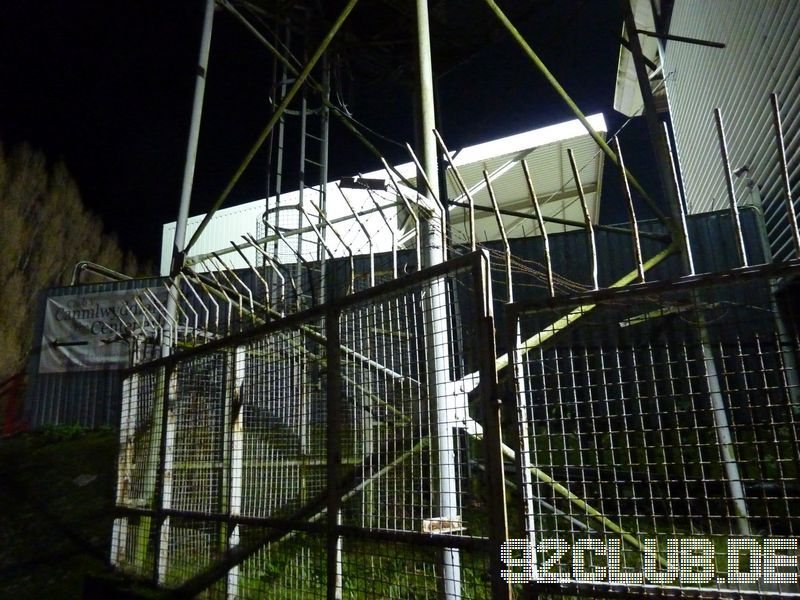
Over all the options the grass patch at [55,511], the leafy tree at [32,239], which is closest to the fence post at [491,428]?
the grass patch at [55,511]

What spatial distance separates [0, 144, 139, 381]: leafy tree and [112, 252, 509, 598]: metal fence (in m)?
14.2

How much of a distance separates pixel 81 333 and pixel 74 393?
139 cm

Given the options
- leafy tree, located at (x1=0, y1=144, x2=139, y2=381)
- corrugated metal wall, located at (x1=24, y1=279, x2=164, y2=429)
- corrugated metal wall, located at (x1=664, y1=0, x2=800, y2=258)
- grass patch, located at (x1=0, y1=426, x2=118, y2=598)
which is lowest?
grass patch, located at (x1=0, y1=426, x2=118, y2=598)

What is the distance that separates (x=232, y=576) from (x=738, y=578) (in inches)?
124

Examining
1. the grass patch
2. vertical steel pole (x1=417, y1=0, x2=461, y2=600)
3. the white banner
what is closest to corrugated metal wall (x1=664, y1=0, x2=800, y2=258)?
vertical steel pole (x1=417, y1=0, x2=461, y2=600)

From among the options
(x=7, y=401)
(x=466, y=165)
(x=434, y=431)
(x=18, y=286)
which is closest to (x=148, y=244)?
(x=18, y=286)

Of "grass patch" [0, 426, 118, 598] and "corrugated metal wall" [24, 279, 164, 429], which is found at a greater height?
"corrugated metal wall" [24, 279, 164, 429]

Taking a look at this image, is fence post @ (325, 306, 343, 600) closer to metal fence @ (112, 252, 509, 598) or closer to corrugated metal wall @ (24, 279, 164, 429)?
metal fence @ (112, 252, 509, 598)

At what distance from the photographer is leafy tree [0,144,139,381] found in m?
17.3

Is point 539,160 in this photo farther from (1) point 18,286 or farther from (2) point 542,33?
(1) point 18,286

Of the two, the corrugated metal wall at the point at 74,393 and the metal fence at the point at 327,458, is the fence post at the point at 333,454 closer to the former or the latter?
the metal fence at the point at 327,458

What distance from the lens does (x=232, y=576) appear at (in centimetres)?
400

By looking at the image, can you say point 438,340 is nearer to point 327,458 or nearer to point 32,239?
point 327,458

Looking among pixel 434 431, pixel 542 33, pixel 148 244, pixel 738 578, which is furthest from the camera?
pixel 148 244
